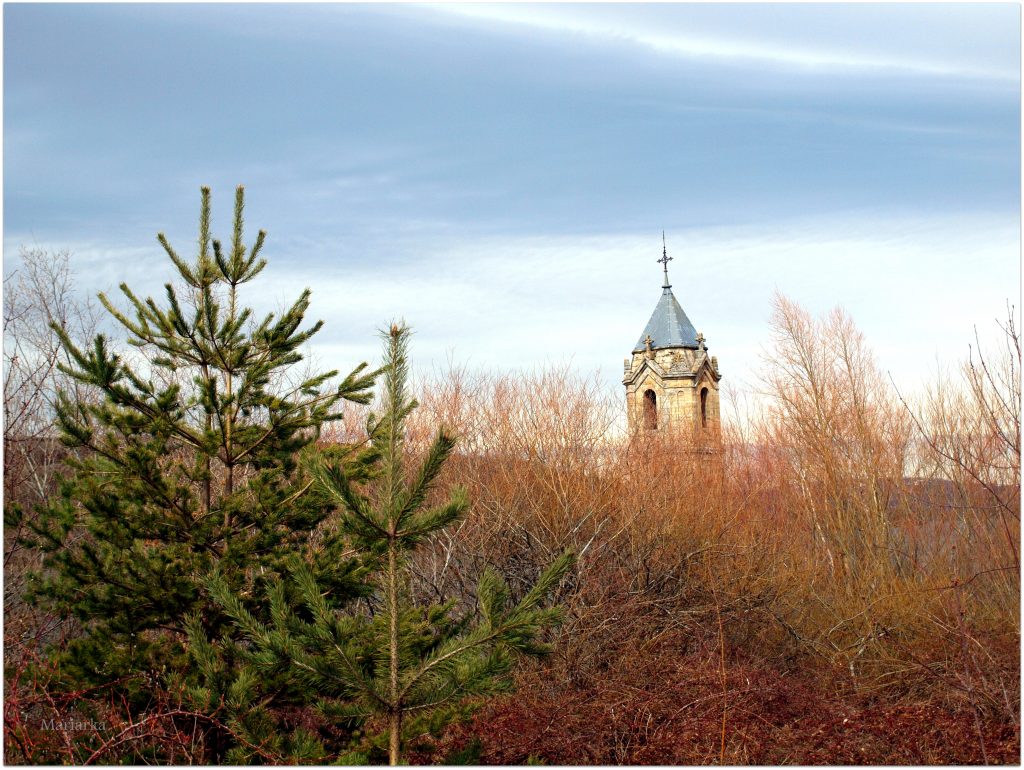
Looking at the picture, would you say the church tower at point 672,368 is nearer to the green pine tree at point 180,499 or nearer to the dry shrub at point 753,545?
the dry shrub at point 753,545

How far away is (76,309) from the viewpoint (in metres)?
18.4

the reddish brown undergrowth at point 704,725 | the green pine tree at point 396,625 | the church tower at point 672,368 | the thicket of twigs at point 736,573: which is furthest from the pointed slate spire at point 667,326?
the green pine tree at point 396,625

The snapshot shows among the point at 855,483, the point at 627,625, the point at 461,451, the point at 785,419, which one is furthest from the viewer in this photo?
the point at 785,419

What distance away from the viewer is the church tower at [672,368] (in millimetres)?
33062

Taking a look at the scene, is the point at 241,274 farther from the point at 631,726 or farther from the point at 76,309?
the point at 76,309

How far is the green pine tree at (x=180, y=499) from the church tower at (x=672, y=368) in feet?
83.4

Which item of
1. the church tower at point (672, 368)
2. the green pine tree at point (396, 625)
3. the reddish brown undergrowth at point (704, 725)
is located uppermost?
the church tower at point (672, 368)

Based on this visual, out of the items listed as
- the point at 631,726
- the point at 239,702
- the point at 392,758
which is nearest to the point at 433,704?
the point at 392,758

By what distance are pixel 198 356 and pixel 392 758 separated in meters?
4.21

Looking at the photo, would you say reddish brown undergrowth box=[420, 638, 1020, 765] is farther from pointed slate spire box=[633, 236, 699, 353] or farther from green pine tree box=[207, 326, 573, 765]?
pointed slate spire box=[633, 236, 699, 353]

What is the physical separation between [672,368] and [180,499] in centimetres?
2748

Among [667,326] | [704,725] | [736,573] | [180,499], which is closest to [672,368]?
[667,326]

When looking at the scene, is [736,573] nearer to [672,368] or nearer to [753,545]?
[753,545]

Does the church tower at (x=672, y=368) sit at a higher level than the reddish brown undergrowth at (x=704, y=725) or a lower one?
higher
